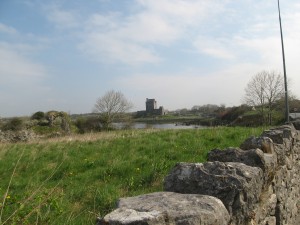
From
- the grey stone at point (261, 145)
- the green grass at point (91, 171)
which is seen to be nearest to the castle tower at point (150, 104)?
the green grass at point (91, 171)

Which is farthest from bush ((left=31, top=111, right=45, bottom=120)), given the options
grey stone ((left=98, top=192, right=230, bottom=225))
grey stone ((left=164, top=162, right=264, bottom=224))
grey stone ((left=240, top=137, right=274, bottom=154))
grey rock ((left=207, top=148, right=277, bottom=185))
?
grey stone ((left=98, top=192, right=230, bottom=225))

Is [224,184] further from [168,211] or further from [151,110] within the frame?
[151,110]

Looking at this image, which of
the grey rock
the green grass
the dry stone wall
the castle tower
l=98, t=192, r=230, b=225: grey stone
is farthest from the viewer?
the castle tower

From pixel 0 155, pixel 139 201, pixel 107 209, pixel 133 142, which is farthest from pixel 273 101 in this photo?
pixel 139 201

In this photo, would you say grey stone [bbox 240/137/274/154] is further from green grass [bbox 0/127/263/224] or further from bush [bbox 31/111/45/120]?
bush [bbox 31/111/45/120]

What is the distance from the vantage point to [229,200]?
256 cm

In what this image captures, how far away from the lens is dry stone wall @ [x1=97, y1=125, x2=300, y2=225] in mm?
1921

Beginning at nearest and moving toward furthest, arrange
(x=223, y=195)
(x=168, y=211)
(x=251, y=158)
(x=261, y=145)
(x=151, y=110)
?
(x=168, y=211)
(x=223, y=195)
(x=251, y=158)
(x=261, y=145)
(x=151, y=110)

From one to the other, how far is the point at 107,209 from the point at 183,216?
3.84 meters

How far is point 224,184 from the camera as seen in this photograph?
104 inches

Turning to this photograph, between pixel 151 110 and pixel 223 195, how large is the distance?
82987 millimetres

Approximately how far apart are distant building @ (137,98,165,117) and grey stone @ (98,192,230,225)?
76.9 m

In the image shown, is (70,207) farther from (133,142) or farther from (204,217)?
(133,142)

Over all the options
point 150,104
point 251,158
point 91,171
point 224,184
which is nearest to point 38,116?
point 91,171
